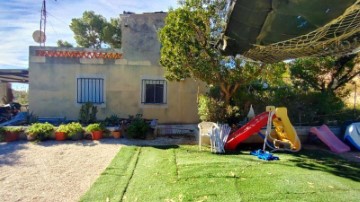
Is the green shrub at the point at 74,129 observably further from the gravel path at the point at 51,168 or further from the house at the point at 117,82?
the house at the point at 117,82

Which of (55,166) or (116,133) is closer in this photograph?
(55,166)

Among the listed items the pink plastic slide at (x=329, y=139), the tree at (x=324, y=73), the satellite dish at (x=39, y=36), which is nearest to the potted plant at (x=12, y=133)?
the satellite dish at (x=39, y=36)

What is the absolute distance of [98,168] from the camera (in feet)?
19.1

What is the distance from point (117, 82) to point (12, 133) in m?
4.33

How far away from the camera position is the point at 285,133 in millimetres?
7535

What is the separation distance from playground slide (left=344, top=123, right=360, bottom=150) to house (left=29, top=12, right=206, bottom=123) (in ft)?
18.3

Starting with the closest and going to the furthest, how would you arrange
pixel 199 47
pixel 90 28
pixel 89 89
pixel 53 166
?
pixel 53 166, pixel 199 47, pixel 89 89, pixel 90 28

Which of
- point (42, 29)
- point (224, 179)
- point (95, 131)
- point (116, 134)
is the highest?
point (42, 29)

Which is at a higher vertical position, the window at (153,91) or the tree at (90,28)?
the tree at (90,28)

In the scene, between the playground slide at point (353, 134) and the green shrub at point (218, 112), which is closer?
the playground slide at point (353, 134)

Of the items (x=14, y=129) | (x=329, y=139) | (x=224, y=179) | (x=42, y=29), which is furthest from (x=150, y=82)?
(x=224, y=179)

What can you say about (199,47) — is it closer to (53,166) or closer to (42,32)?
(53,166)

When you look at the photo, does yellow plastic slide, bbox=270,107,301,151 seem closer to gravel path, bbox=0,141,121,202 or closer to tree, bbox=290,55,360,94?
tree, bbox=290,55,360,94

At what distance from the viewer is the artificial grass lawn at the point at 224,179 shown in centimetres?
403
